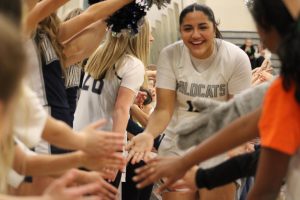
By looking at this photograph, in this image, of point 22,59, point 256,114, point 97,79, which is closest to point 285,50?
point 256,114

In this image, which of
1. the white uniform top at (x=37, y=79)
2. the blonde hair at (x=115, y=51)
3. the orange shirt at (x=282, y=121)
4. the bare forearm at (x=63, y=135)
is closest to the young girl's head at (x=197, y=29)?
the blonde hair at (x=115, y=51)

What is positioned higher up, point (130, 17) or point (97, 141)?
point (130, 17)

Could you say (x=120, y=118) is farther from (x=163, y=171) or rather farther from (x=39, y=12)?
(x=163, y=171)

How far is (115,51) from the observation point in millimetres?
3479

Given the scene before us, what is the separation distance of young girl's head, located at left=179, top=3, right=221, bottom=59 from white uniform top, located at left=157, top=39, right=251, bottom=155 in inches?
2.9

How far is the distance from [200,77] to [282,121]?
5.35 feet

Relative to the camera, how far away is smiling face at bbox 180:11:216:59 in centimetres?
320

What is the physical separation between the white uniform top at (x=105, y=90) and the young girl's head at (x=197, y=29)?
1.19ft

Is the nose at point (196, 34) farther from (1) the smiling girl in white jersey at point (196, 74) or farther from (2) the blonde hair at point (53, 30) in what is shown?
(2) the blonde hair at point (53, 30)

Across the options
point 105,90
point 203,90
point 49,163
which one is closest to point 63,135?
point 49,163

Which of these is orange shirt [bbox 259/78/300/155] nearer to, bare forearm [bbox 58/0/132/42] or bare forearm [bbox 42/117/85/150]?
bare forearm [bbox 42/117/85/150]

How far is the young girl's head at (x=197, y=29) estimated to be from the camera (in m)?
3.20

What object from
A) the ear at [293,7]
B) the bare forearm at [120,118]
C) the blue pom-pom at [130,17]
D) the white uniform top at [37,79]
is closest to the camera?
the ear at [293,7]

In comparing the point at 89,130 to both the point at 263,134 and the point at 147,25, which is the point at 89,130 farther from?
the point at 147,25
